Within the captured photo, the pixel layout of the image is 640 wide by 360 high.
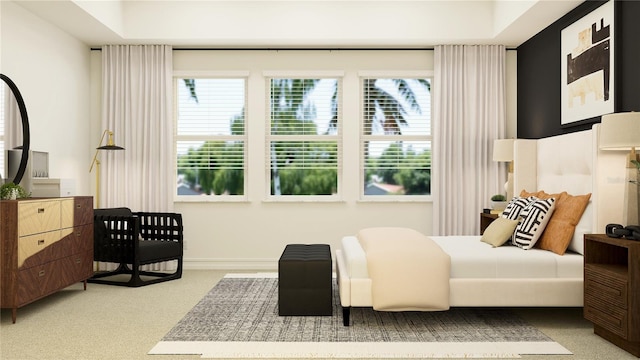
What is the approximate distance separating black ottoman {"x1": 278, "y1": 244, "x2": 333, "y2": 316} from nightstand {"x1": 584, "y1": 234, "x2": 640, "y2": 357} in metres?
1.73

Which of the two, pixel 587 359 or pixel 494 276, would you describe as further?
pixel 494 276

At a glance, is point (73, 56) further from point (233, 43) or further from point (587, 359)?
point (587, 359)

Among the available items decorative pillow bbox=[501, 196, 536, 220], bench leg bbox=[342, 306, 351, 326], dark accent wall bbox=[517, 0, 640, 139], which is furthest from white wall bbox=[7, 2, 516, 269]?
bench leg bbox=[342, 306, 351, 326]

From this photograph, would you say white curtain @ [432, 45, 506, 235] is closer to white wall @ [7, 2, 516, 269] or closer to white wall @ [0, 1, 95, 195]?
white wall @ [7, 2, 516, 269]

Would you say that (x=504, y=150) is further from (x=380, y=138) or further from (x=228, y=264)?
(x=228, y=264)

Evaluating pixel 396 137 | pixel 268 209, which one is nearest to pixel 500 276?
pixel 396 137

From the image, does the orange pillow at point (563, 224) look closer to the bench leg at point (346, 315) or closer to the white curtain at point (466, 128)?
the bench leg at point (346, 315)

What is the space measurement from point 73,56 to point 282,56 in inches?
89.7

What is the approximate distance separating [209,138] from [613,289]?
4.43m

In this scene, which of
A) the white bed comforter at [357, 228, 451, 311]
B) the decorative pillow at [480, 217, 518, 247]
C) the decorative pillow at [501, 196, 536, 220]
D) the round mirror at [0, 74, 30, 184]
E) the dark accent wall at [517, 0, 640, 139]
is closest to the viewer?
the white bed comforter at [357, 228, 451, 311]

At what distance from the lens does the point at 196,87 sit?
5996 mm

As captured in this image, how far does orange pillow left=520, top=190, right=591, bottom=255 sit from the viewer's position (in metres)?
3.67

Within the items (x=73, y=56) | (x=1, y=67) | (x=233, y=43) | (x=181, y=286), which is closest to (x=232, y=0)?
(x=233, y=43)

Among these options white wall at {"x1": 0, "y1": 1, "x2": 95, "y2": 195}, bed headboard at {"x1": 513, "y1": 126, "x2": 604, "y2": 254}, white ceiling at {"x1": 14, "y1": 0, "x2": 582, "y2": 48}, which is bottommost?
bed headboard at {"x1": 513, "y1": 126, "x2": 604, "y2": 254}
